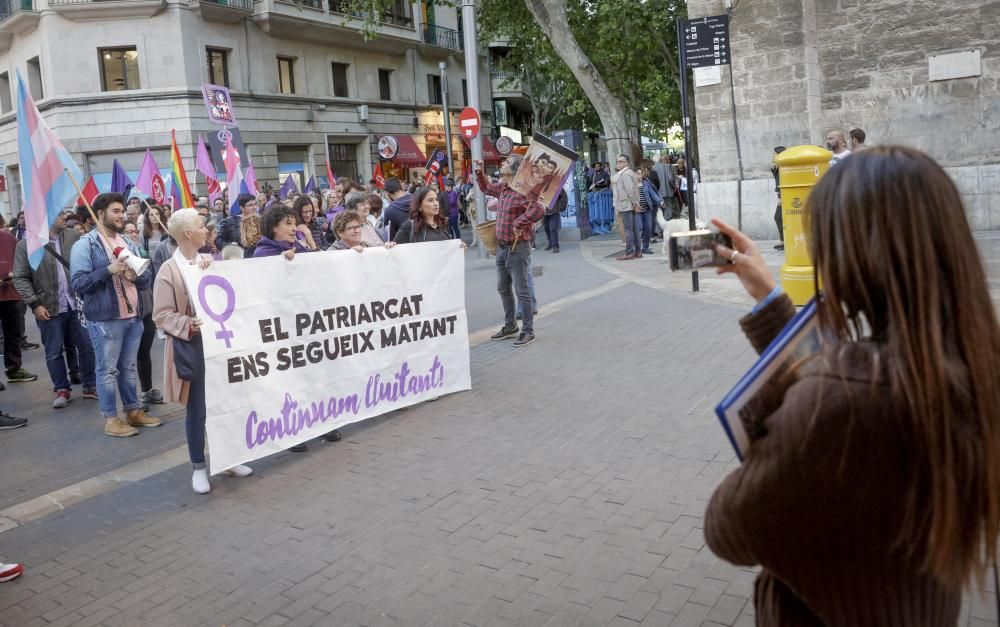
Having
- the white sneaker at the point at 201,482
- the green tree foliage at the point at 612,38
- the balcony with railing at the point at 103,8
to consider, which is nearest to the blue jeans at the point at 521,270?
the white sneaker at the point at 201,482

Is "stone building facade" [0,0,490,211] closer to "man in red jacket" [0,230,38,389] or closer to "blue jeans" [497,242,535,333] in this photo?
"man in red jacket" [0,230,38,389]

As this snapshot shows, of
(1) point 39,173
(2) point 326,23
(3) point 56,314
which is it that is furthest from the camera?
(2) point 326,23

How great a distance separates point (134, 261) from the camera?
21.4 ft

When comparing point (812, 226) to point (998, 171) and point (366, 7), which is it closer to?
point (998, 171)

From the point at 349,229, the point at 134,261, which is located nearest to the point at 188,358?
the point at 134,261

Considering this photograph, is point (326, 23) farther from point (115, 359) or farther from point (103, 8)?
point (115, 359)

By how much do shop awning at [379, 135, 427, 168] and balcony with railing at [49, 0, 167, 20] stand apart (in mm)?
11256

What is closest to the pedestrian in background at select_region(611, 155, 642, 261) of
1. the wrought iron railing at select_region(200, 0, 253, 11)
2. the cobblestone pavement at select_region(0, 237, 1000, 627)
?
the cobblestone pavement at select_region(0, 237, 1000, 627)

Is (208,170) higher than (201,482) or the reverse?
higher

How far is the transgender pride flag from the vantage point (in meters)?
6.47

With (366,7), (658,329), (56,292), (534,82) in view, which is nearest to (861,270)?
A: (658,329)

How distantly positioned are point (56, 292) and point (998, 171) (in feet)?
46.5

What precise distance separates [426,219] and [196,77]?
23.2 meters

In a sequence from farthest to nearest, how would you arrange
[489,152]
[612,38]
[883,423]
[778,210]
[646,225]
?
1. [489,152]
2. [612,38]
3. [646,225]
4. [778,210]
5. [883,423]
